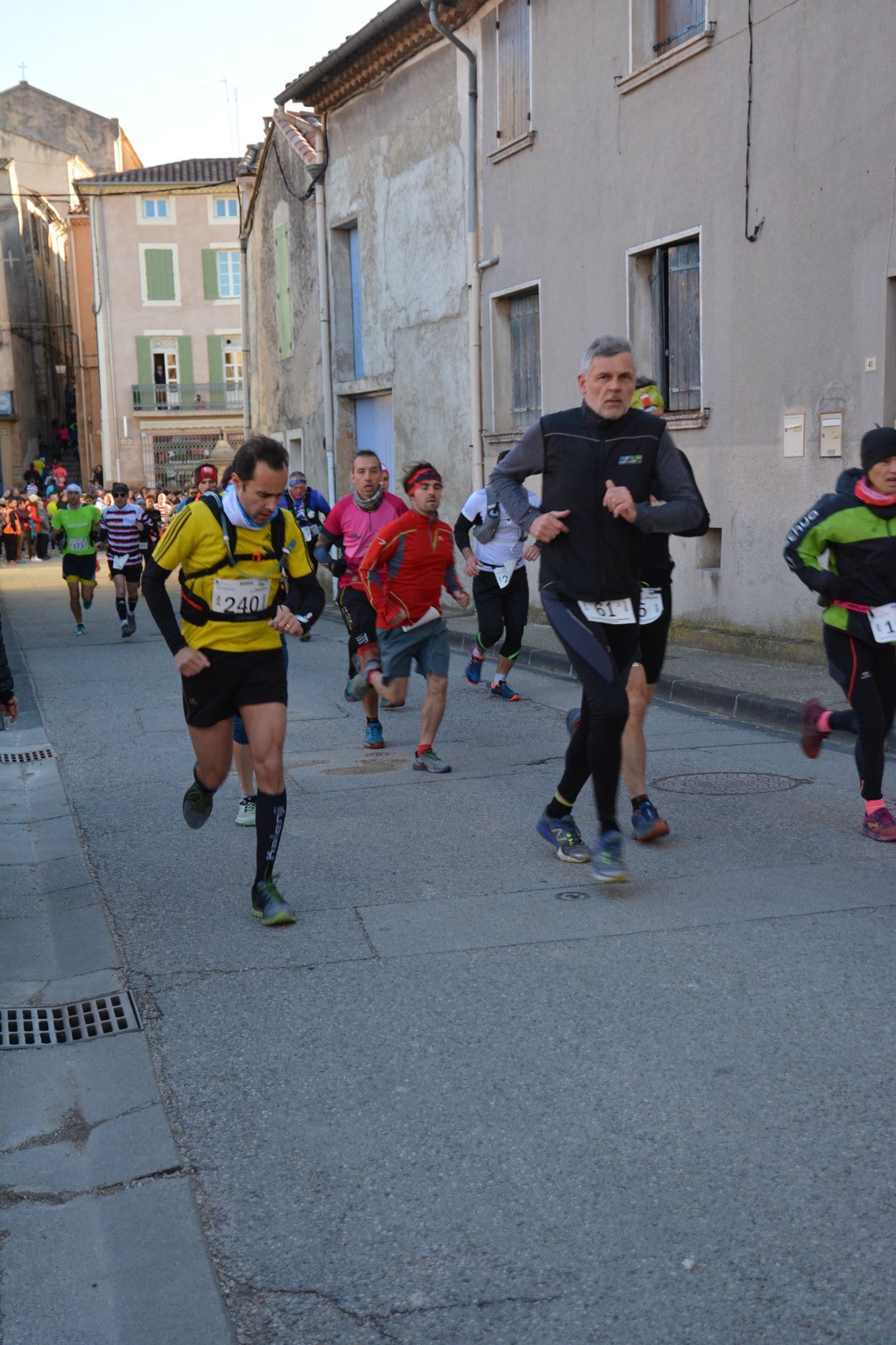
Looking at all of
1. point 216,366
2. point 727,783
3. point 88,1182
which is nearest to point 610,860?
point 727,783

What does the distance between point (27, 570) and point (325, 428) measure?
1357 centimetres

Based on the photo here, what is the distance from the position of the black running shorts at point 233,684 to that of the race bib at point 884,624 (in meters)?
2.56

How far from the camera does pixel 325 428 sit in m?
24.7

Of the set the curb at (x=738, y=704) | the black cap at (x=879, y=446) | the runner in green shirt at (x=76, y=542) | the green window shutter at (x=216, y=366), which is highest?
the green window shutter at (x=216, y=366)

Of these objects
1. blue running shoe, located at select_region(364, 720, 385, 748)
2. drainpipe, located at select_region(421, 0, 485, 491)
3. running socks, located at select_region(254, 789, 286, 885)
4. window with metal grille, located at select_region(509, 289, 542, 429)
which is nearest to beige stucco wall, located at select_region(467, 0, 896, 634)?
window with metal grille, located at select_region(509, 289, 542, 429)

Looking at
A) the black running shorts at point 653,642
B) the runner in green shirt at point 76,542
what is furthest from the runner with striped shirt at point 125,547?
the black running shorts at point 653,642

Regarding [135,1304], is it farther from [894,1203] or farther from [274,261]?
[274,261]

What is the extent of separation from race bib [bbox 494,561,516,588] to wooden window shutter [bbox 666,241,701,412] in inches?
159

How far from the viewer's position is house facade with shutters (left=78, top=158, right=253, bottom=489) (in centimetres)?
5847

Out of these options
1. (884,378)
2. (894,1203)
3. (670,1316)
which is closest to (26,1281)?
(670,1316)

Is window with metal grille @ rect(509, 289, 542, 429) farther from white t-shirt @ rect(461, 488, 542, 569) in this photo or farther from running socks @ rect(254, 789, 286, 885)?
running socks @ rect(254, 789, 286, 885)

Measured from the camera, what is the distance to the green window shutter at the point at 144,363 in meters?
59.7

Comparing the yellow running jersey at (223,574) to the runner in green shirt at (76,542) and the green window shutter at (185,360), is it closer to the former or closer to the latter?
the runner in green shirt at (76,542)

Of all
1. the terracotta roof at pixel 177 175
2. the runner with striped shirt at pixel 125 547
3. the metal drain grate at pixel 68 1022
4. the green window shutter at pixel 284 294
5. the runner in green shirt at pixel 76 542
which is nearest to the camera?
the metal drain grate at pixel 68 1022
